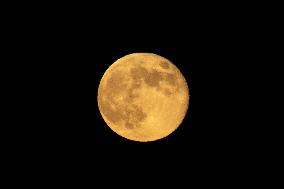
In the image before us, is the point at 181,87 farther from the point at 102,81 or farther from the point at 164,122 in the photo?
the point at 102,81

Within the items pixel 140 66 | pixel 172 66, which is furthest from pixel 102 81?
pixel 172 66

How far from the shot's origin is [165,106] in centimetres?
718

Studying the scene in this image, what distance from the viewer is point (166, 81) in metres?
7.31

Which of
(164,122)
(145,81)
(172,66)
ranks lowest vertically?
(164,122)

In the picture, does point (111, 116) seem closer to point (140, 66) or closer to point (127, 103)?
point (127, 103)

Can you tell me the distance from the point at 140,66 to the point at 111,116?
1146 mm

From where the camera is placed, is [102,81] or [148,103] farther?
[102,81]

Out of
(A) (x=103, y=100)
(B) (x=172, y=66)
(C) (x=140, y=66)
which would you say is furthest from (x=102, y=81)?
(B) (x=172, y=66)

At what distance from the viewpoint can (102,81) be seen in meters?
7.75

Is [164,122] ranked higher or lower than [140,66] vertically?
lower

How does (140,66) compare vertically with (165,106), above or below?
above

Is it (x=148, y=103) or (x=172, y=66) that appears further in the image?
(x=172, y=66)

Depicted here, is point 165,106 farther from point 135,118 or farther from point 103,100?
point 103,100

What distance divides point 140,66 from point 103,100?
102 centimetres
